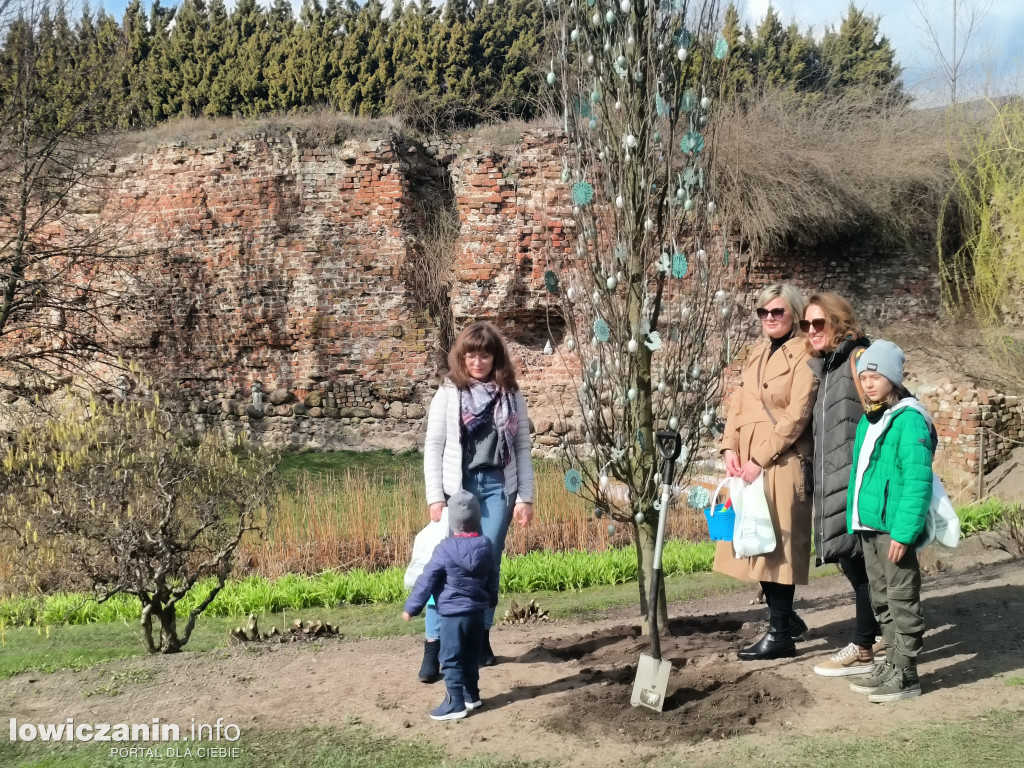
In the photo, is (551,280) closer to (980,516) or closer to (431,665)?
(431,665)

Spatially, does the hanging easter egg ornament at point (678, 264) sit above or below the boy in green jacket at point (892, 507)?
above

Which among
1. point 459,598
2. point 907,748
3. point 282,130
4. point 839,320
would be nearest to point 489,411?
point 459,598

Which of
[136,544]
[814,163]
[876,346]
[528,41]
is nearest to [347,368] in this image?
[814,163]

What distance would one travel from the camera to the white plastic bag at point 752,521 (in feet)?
13.9

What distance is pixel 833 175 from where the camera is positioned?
15.8 m

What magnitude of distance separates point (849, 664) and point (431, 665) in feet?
6.41

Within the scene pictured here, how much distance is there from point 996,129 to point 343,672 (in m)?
10.3

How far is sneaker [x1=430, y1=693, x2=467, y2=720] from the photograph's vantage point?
382 cm

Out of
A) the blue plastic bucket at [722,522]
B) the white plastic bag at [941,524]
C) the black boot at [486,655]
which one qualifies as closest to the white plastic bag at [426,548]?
the black boot at [486,655]

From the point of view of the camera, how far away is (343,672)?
15.1ft

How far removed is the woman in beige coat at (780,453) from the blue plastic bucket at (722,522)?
0.51 feet

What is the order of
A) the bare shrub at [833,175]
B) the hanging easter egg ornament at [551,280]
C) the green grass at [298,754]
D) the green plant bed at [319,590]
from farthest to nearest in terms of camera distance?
the bare shrub at [833,175] < the green plant bed at [319,590] < the hanging easter egg ornament at [551,280] < the green grass at [298,754]

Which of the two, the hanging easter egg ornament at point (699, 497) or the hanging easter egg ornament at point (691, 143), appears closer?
the hanging easter egg ornament at point (699, 497)

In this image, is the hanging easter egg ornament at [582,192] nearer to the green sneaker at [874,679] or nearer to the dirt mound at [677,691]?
the dirt mound at [677,691]
